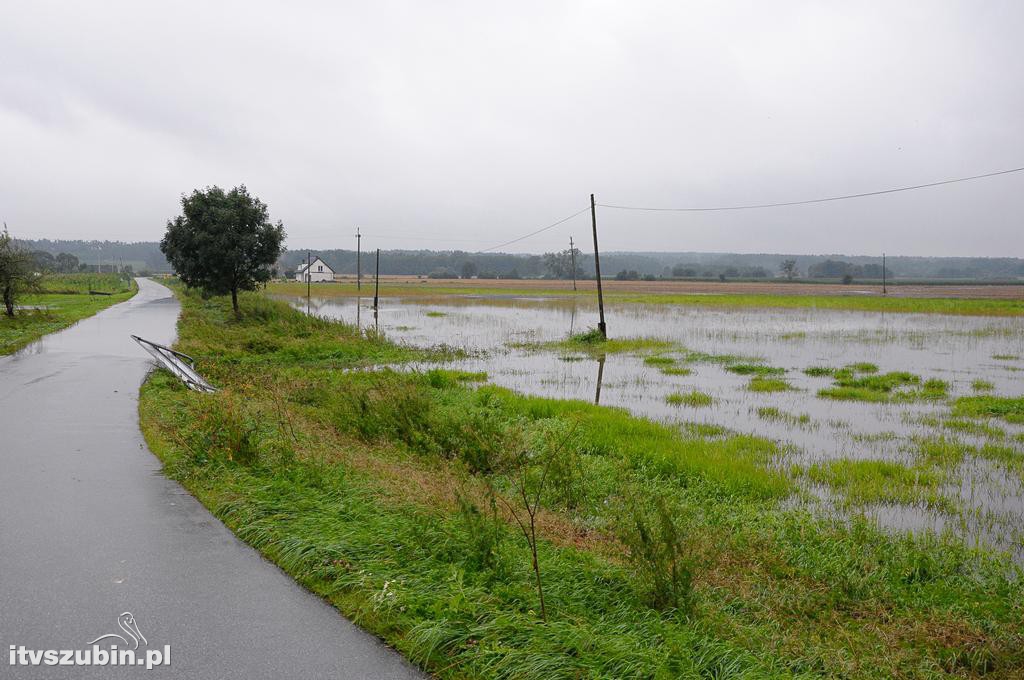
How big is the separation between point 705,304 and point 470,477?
51.4 metres

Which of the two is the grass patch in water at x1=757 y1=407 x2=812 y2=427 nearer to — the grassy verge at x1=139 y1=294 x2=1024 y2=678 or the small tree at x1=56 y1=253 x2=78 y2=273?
the grassy verge at x1=139 y1=294 x2=1024 y2=678

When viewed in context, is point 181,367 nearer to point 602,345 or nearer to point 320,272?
point 602,345

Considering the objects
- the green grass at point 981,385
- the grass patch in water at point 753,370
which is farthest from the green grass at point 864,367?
the green grass at point 981,385

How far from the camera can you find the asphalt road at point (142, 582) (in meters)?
3.99

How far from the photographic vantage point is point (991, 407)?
13.9 metres

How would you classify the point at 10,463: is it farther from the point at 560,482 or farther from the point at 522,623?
the point at 522,623

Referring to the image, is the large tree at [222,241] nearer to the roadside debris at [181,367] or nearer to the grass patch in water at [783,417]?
the roadside debris at [181,367]

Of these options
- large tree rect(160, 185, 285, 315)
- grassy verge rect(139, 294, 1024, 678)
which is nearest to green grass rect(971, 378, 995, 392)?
grassy verge rect(139, 294, 1024, 678)

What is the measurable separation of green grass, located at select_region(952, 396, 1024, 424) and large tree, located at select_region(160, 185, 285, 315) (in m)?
28.0

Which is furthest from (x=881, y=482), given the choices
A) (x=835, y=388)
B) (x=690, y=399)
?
(x=835, y=388)

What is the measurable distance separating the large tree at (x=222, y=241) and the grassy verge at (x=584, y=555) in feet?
70.3

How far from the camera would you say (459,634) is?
4188 millimetres

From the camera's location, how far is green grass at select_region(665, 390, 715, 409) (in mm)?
14703

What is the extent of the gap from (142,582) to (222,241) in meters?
27.8
